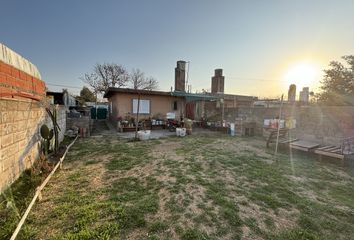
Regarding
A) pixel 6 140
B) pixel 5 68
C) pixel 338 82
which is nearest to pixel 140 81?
pixel 338 82

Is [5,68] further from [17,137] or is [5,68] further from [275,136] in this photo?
[275,136]

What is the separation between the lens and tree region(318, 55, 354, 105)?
1011 centimetres

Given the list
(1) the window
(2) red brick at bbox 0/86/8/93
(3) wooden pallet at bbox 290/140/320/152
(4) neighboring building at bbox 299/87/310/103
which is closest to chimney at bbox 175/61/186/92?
(1) the window

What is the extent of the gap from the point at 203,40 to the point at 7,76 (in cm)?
967

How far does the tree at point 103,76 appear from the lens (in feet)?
86.4

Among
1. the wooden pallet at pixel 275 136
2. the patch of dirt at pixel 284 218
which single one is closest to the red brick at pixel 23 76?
the patch of dirt at pixel 284 218

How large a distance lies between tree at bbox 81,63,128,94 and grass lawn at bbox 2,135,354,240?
24.0m

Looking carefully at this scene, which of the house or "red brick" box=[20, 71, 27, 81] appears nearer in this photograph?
"red brick" box=[20, 71, 27, 81]

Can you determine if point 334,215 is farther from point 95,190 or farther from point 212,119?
point 212,119

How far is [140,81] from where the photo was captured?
31281 millimetres

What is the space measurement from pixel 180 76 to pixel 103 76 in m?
16.6

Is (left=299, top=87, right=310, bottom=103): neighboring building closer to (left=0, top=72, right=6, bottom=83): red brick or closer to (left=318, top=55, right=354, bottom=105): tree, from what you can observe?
(left=318, top=55, right=354, bottom=105): tree

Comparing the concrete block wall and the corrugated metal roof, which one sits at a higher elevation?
the corrugated metal roof

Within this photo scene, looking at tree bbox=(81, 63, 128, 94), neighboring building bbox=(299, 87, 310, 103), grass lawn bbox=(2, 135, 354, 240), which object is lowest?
grass lawn bbox=(2, 135, 354, 240)
